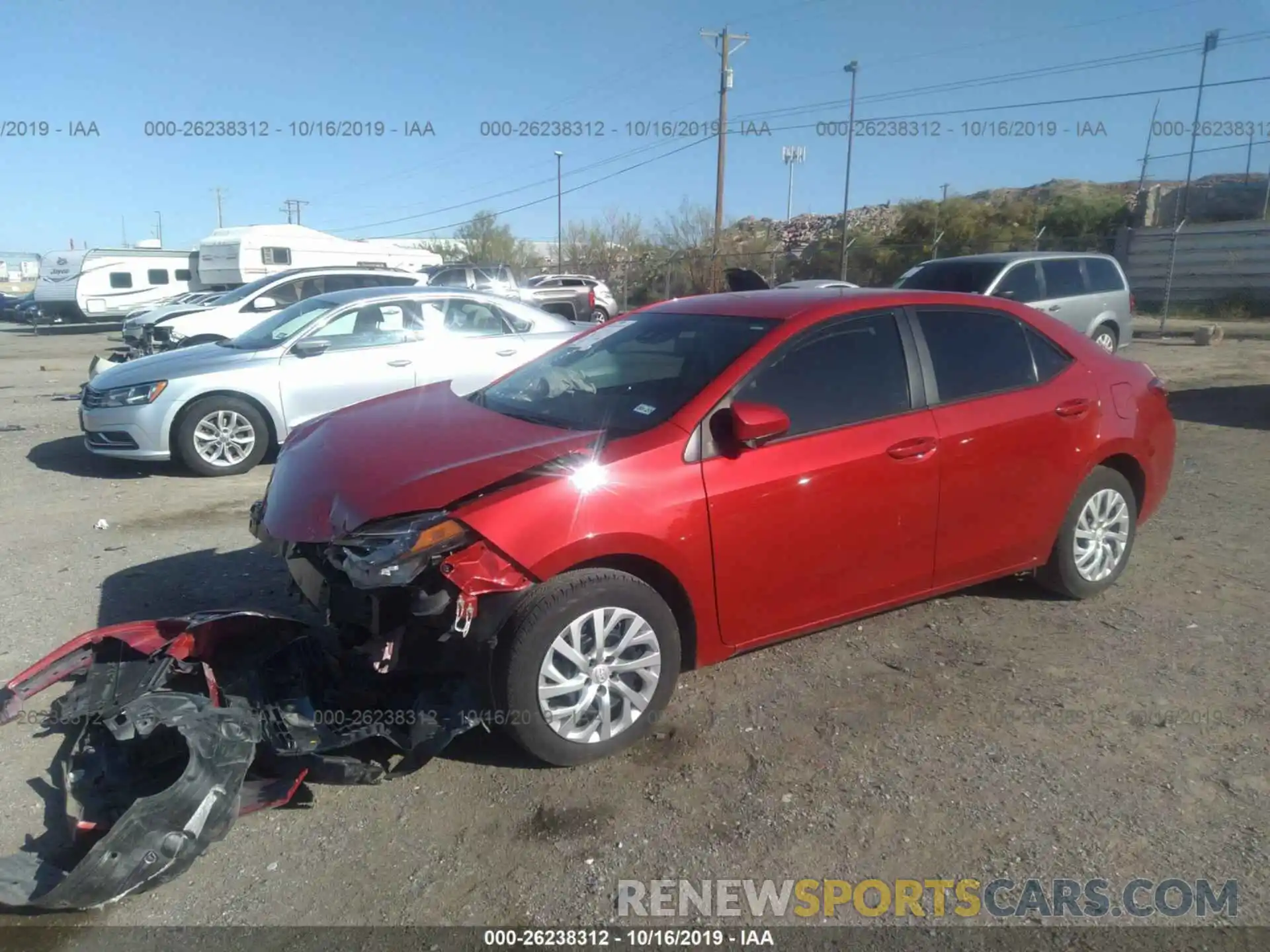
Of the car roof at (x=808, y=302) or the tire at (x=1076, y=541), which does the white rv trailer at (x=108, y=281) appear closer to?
the car roof at (x=808, y=302)

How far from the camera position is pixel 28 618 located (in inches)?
182

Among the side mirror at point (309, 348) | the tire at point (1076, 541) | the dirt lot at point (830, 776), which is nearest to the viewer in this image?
the dirt lot at point (830, 776)

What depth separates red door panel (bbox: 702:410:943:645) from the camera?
11.8 feet

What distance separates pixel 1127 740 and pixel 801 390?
1905mm

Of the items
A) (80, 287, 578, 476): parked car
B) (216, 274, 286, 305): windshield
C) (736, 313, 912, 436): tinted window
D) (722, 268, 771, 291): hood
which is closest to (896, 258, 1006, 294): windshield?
(722, 268, 771, 291): hood

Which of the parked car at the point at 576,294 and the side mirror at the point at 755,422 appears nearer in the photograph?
the side mirror at the point at 755,422

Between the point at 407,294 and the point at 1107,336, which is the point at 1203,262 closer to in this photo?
the point at 1107,336

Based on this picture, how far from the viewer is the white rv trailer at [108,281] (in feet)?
96.0

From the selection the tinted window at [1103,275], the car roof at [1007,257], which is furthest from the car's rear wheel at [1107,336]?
the car roof at [1007,257]

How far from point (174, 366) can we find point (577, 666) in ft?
19.9

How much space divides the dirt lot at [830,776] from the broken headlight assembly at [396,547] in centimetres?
83

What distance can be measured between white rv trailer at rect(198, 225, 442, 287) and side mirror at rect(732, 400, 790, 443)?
2679cm

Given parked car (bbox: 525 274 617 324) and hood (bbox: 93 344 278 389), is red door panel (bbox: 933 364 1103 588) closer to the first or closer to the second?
hood (bbox: 93 344 278 389)

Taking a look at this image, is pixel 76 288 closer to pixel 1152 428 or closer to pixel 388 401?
pixel 388 401
